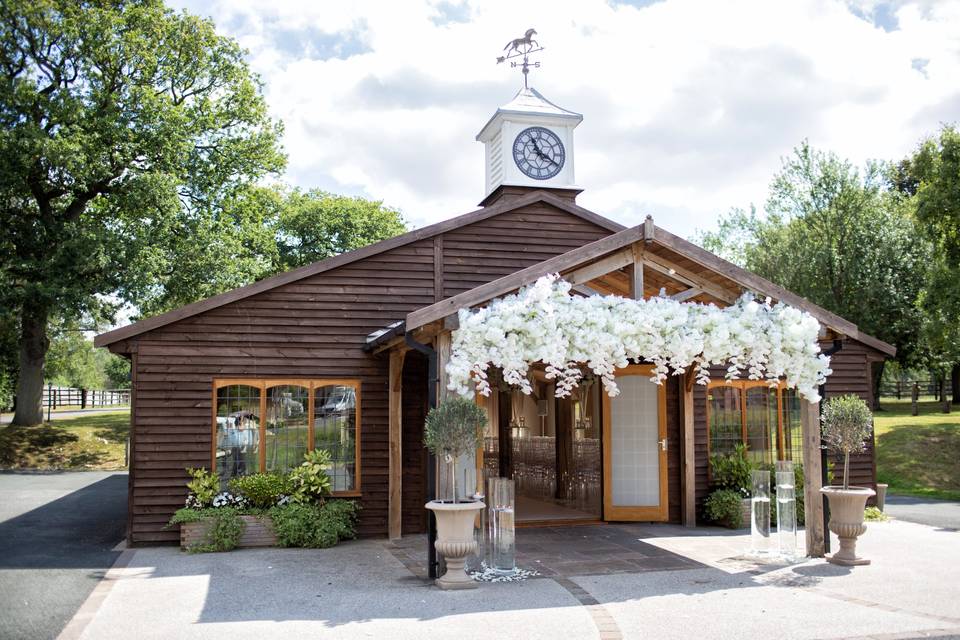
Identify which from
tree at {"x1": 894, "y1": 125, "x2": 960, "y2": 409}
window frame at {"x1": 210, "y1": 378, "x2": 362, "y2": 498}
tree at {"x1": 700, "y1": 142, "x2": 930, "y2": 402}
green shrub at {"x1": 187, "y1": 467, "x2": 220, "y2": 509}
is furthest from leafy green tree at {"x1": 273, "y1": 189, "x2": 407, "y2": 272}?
green shrub at {"x1": 187, "y1": 467, "x2": 220, "y2": 509}

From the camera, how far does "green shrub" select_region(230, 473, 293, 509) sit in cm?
1018

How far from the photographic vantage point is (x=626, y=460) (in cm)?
1170

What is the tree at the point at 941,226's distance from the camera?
1914cm

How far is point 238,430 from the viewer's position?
420 inches

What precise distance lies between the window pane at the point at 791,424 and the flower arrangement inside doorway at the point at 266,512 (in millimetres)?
6677

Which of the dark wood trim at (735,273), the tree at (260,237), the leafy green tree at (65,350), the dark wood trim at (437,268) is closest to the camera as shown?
the dark wood trim at (735,273)

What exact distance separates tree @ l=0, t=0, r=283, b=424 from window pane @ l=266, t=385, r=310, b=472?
1105 centimetres

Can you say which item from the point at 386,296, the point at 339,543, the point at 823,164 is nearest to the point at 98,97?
the point at 386,296

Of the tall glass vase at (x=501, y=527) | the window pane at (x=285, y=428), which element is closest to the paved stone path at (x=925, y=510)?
the tall glass vase at (x=501, y=527)

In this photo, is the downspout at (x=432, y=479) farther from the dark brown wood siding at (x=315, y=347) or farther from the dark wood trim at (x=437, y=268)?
the dark wood trim at (x=437, y=268)

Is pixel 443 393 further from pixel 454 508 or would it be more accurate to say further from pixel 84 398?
pixel 84 398

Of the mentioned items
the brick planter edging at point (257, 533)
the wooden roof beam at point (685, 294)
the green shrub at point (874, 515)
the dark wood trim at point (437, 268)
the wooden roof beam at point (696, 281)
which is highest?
the dark wood trim at point (437, 268)

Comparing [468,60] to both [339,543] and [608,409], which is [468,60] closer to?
[608,409]

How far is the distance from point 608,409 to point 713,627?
5.55 m
